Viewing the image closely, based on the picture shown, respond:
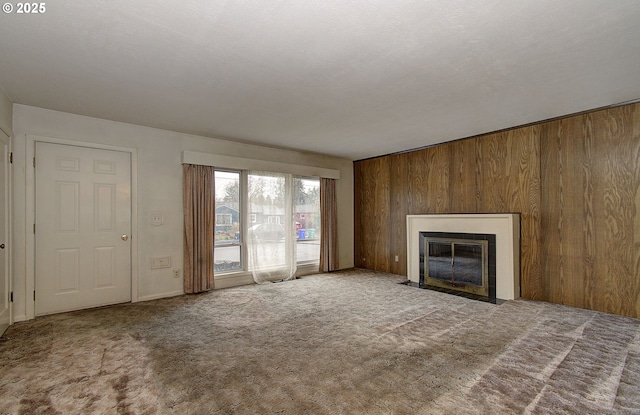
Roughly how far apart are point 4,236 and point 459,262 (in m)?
5.71

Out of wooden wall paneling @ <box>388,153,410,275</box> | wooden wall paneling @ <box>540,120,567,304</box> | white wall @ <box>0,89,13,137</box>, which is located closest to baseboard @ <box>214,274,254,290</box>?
wooden wall paneling @ <box>388,153,410,275</box>

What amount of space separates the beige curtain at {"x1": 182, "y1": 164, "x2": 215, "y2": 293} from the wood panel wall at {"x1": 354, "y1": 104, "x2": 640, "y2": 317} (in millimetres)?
3740

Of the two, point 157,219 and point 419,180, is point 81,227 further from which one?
point 419,180

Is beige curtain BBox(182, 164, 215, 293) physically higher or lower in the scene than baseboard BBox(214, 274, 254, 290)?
higher

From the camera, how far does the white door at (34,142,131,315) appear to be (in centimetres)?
360

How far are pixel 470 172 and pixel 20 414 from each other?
553cm

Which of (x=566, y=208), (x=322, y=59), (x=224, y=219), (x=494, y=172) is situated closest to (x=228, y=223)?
(x=224, y=219)

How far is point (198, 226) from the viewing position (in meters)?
4.67

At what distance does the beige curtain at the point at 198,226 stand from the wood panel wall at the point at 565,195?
12.3ft

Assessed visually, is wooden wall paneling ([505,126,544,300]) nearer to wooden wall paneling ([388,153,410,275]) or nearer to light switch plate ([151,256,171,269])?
wooden wall paneling ([388,153,410,275])

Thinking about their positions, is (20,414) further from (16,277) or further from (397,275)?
(397,275)

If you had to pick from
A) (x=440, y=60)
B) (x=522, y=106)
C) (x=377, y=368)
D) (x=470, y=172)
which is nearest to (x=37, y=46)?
(x=440, y=60)

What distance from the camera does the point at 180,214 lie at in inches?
181

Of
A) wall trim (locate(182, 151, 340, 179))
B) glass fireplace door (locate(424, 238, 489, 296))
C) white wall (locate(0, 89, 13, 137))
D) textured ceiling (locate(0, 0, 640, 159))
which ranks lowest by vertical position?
glass fireplace door (locate(424, 238, 489, 296))
